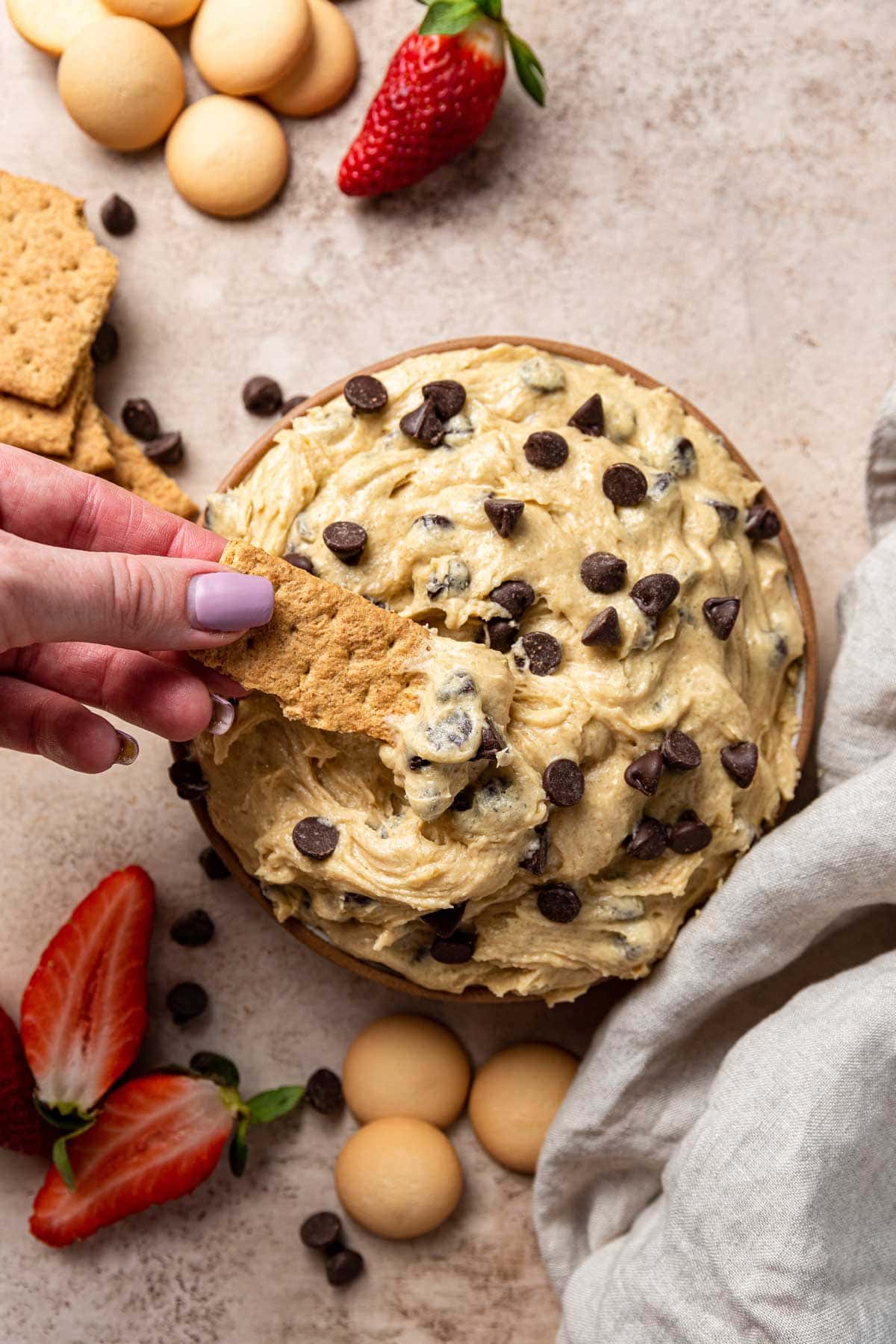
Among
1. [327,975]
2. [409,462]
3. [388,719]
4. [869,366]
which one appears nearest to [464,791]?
[388,719]

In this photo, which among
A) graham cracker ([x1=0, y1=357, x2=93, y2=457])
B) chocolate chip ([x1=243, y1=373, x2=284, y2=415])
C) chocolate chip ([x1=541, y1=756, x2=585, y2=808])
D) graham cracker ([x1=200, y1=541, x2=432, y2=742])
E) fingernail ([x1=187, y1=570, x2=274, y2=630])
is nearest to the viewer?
fingernail ([x1=187, y1=570, x2=274, y2=630])

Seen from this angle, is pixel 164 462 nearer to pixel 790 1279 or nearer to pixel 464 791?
pixel 464 791

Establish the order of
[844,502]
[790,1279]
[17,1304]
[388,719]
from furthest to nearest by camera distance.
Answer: [844,502] < [17,1304] < [790,1279] < [388,719]

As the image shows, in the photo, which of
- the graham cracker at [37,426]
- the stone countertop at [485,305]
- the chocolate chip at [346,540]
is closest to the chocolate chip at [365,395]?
the chocolate chip at [346,540]

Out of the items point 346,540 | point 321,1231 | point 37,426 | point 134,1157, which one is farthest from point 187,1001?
point 37,426

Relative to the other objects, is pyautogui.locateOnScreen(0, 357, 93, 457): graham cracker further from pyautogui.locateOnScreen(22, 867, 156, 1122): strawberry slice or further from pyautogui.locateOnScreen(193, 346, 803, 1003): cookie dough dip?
pyautogui.locateOnScreen(22, 867, 156, 1122): strawberry slice

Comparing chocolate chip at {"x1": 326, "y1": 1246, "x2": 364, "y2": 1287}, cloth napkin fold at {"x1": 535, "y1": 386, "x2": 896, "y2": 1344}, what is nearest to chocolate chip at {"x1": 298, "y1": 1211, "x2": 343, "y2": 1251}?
chocolate chip at {"x1": 326, "y1": 1246, "x2": 364, "y2": 1287}

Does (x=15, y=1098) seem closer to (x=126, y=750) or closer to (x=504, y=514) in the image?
(x=126, y=750)
